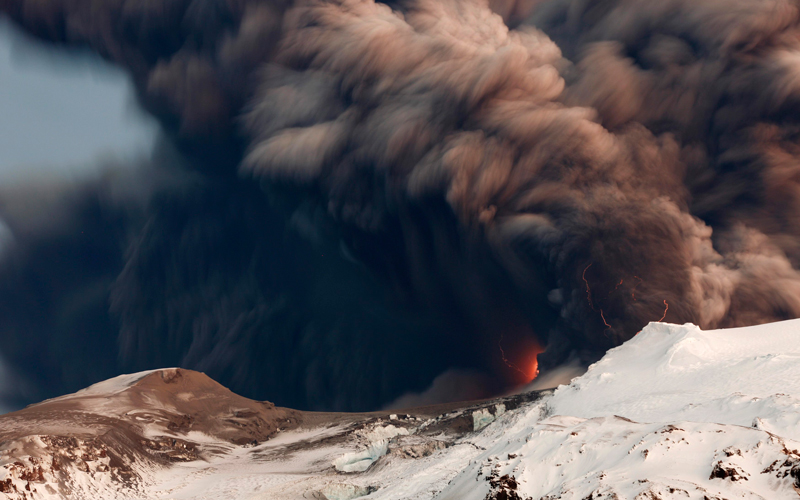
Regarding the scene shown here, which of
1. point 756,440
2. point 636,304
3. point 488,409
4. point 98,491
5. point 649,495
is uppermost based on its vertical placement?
point 756,440

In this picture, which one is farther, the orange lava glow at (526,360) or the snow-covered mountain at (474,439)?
the orange lava glow at (526,360)

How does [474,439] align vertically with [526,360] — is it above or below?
above

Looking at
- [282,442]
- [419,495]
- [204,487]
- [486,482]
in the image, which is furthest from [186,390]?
[486,482]

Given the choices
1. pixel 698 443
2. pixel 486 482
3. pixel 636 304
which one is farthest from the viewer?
pixel 636 304

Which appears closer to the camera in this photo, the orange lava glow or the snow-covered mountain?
the snow-covered mountain

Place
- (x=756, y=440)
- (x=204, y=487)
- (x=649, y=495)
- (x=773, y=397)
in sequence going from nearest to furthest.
Answer: (x=649, y=495) → (x=756, y=440) → (x=773, y=397) → (x=204, y=487)

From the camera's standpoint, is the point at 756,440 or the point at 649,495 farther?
the point at 756,440

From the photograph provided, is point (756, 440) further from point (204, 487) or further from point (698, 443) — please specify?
point (204, 487)

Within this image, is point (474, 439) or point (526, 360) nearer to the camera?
point (474, 439)
